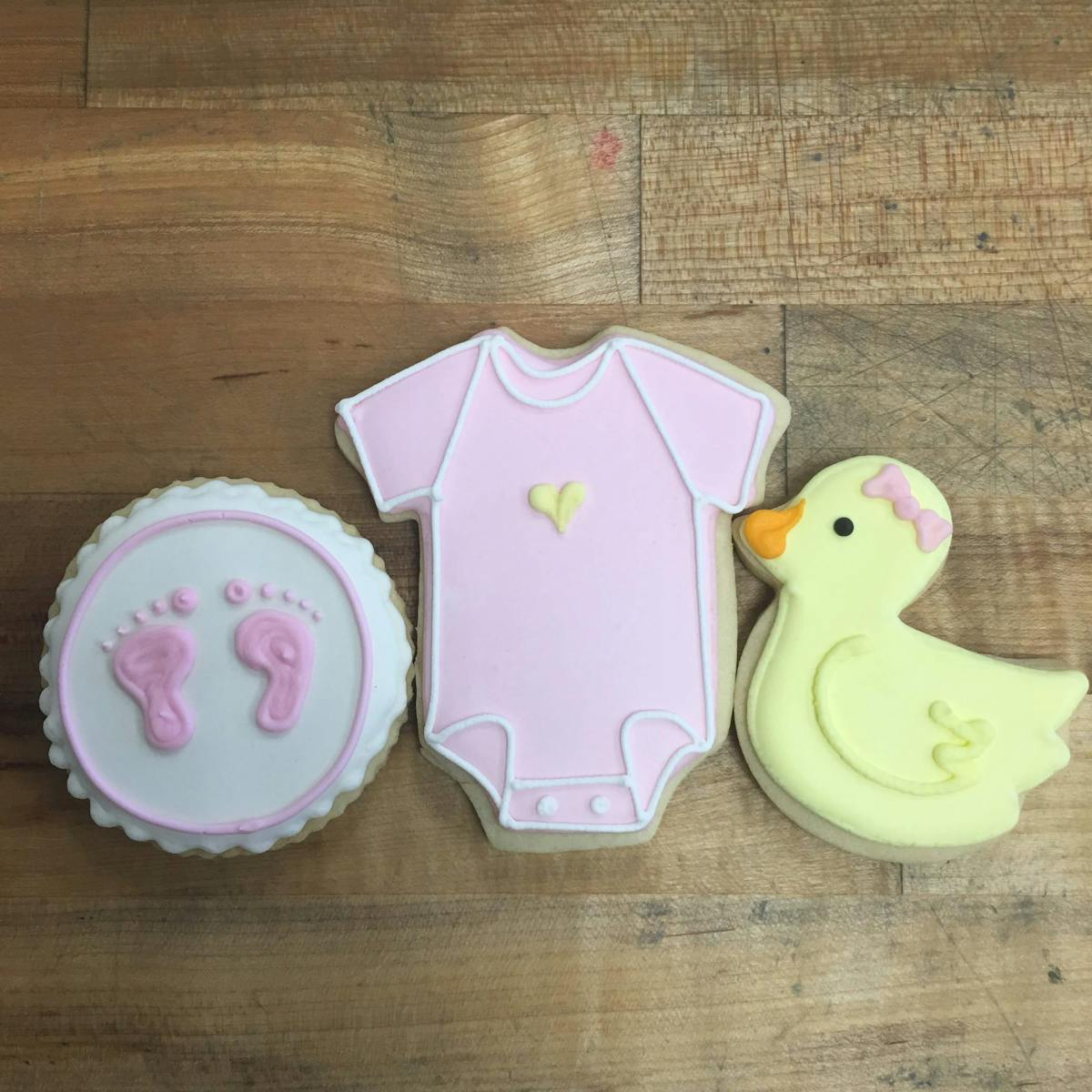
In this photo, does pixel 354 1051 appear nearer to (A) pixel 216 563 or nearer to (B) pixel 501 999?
(B) pixel 501 999

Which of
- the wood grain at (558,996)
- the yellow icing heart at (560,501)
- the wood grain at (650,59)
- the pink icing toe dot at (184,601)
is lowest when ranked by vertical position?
the wood grain at (558,996)

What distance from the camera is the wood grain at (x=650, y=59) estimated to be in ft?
2.98

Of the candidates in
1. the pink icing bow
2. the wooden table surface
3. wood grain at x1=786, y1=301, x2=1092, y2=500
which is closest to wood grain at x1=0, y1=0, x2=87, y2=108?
the wooden table surface

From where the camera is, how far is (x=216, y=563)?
2.57 feet

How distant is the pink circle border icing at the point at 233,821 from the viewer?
2.53 feet

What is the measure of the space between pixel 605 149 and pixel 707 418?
0.29m

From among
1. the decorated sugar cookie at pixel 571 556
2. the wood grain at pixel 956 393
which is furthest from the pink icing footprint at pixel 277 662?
the wood grain at pixel 956 393

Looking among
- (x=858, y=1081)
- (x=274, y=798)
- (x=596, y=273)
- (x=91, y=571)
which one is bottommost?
(x=858, y=1081)

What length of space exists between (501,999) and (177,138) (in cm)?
86

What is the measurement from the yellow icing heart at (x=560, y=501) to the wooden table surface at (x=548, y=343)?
0.44 ft

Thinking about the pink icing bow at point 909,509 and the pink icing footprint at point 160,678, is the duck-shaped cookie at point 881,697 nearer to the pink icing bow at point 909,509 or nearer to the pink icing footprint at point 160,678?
the pink icing bow at point 909,509

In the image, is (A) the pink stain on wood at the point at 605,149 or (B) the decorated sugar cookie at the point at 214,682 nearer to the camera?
(B) the decorated sugar cookie at the point at 214,682

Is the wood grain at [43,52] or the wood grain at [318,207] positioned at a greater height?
the wood grain at [43,52]

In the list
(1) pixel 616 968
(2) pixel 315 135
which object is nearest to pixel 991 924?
(1) pixel 616 968
